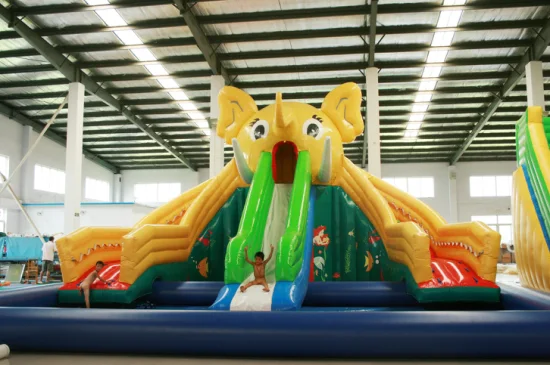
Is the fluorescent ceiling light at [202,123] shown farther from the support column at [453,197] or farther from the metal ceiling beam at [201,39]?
the support column at [453,197]

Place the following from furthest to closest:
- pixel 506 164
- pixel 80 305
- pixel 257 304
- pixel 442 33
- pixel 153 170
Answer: pixel 153 170, pixel 506 164, pixel 442 33, pixel 80 305, pixel 257 304

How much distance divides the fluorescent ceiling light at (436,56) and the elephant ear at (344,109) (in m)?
5.60

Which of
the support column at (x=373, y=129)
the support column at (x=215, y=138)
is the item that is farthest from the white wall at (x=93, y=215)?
the support column at (x=373, y=129)

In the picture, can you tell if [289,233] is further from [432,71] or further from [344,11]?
[432,71]

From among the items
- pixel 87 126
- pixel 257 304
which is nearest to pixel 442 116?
pixel 87 126

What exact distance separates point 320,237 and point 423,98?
8.51 m

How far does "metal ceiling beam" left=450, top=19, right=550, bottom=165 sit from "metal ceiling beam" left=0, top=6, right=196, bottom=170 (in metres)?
9.78

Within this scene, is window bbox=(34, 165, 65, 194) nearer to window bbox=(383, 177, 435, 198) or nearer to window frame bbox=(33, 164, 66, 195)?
window frame bbox=(33, 164, 66, 195)

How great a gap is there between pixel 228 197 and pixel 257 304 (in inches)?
84.9

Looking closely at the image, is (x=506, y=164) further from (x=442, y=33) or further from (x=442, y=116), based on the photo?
(x=442, y=33)

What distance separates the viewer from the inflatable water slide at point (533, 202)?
3.71 metres

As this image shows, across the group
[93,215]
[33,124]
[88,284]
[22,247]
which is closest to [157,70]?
[93,215]

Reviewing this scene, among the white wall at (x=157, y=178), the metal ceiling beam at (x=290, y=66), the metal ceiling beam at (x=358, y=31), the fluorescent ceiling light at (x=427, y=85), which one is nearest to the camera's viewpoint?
the metal ceiling beam at (x=358, y=31)

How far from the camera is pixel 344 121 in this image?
5.34 meters
